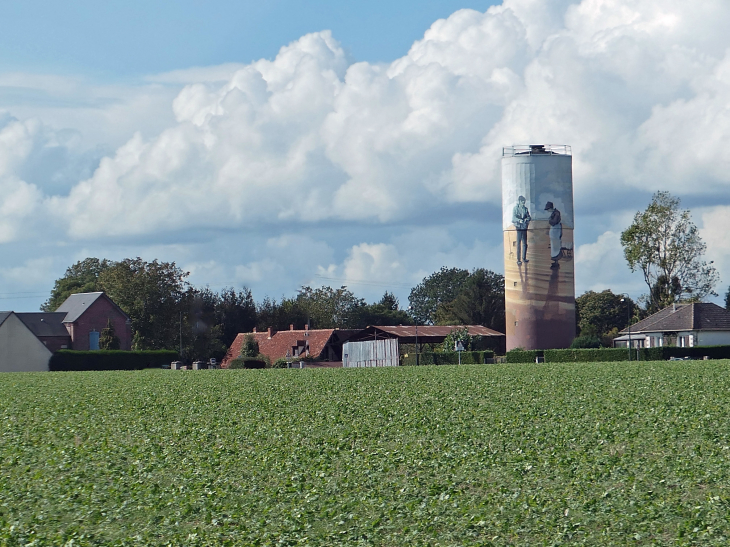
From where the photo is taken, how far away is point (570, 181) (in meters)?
86.1

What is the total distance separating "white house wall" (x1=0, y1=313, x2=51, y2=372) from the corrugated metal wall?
2625 centimetres

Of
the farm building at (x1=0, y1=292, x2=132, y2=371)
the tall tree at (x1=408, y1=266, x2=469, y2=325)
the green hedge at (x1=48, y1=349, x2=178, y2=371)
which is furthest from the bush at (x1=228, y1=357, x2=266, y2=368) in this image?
the tall tree at (x1=408, y1=266, x2=469, y2=325)

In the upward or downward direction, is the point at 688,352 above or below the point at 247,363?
above

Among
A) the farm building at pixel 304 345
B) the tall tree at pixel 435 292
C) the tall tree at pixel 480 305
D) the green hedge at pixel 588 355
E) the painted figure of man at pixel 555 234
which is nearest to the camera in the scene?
the green hedge at pixel 588 355

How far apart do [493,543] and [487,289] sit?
358 feet

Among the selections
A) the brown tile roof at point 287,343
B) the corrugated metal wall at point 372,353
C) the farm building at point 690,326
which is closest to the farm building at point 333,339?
the brown tile roof at point 287,343

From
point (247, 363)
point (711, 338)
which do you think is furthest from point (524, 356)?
point (247, 363)

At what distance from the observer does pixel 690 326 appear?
7712cm

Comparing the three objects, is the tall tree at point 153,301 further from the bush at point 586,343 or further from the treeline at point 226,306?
the bush at point 586,343

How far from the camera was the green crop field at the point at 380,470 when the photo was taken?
12.9 metres

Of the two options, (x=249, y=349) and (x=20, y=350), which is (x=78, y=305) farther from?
(x=249, y=349)

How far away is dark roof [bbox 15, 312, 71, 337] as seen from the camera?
305 feet

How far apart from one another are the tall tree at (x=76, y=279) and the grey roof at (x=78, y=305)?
73.0 ft

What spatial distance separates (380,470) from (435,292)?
13802cm
